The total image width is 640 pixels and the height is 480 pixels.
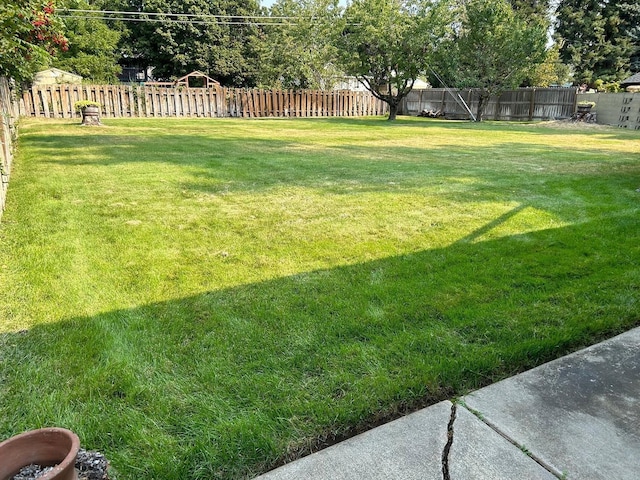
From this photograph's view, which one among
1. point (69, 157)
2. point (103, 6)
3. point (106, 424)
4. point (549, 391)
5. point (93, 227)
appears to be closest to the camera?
point (106, 424)

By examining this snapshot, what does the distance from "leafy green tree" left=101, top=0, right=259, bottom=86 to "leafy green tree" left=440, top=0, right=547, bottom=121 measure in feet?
61.1

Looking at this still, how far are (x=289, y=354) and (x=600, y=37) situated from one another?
105 ft

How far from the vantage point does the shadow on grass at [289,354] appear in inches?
70.5

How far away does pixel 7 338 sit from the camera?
240cm

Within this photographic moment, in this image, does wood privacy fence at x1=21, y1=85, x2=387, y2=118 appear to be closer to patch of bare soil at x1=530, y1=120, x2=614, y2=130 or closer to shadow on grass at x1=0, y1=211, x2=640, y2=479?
patch of bare soil at x1=530, y1=120, x2=614, y2=130

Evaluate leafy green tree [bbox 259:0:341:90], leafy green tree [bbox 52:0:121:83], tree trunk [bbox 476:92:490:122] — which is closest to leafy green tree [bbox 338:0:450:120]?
tree trunk [bbox 476:92:490:122]

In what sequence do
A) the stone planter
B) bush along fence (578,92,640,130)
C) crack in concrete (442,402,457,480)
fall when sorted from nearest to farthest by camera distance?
crack in concrete (442,402,457,480) < the stone planter < bush along fence (578,92,640,130)

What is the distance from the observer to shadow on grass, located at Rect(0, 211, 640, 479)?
1.79 metres

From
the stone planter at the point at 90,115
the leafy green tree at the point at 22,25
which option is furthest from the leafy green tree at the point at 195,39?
the leafy green tree at the point at 22,25

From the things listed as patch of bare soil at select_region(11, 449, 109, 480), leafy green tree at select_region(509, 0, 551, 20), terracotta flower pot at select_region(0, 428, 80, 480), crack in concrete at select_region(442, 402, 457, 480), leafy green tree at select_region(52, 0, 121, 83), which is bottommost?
crack in concrete at select_region(442, 402, 457, 480)

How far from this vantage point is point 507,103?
883 inches

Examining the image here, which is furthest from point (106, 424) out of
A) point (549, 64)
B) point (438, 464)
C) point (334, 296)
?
point (549, 64)

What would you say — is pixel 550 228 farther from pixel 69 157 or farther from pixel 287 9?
pixel 287 9

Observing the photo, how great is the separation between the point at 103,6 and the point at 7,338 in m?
40.5
